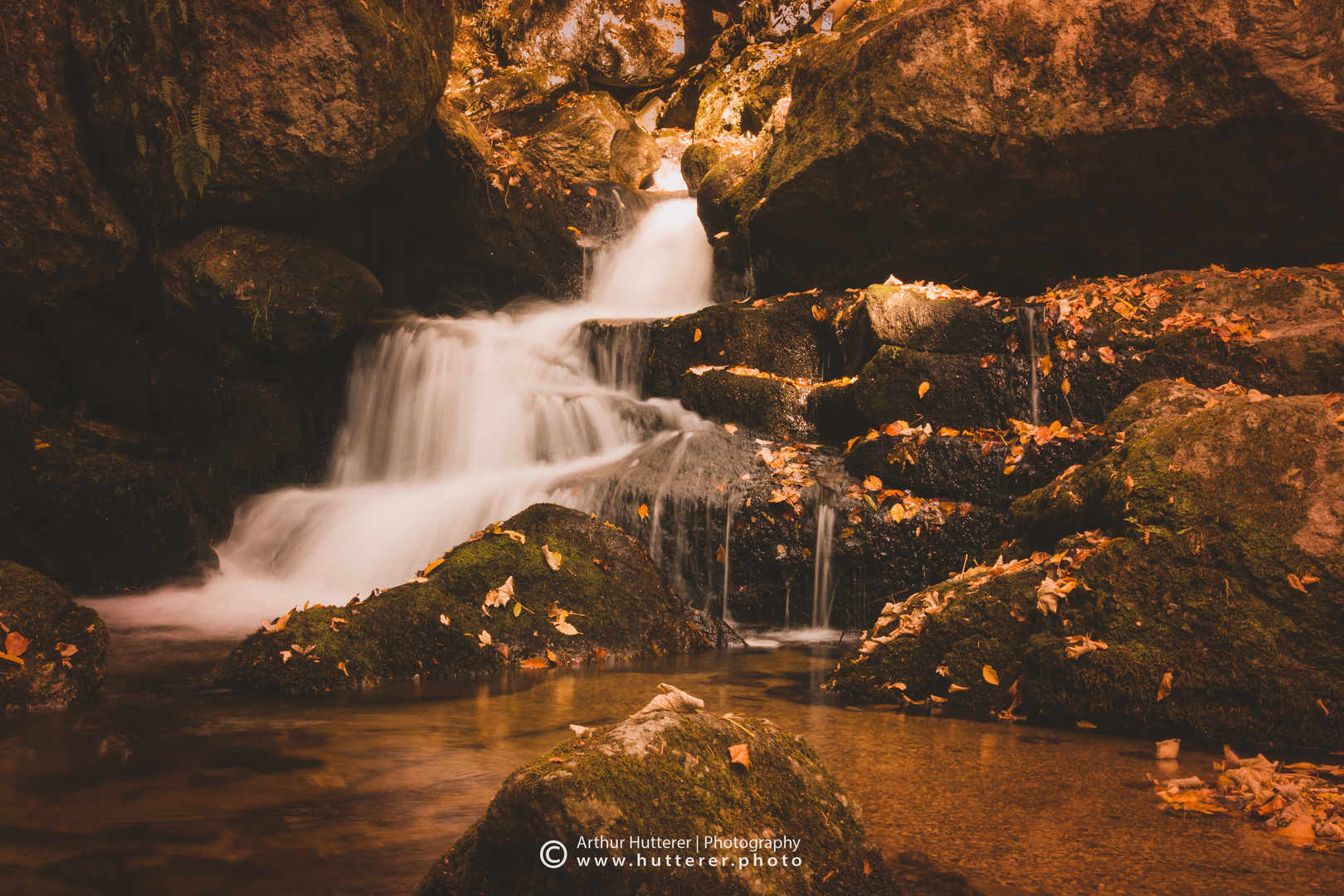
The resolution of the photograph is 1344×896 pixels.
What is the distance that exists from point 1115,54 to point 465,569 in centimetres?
807

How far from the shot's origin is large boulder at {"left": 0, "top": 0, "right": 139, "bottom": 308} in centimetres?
692

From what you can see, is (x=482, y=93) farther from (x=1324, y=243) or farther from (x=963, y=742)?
(x=963, y=742)

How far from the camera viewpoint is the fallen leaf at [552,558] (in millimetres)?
5379

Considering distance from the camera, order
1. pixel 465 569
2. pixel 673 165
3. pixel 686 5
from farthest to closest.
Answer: pixel 686 5, pixel 673 165, pixel 465 569

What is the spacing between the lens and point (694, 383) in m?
9.31

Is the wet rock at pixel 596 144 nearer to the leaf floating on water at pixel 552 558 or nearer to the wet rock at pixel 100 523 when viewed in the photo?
the wet rock at pixel 100 523

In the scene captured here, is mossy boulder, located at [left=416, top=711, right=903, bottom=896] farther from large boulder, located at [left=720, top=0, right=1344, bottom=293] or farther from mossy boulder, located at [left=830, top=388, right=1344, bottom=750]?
large boulder, located at [left=720, top=0, right=1344, bottom=293]

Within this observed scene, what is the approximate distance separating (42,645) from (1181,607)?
18.5ft

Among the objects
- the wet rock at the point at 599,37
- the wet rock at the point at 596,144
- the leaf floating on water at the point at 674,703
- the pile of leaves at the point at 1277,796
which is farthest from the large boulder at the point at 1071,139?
the wet rock at the point at 599,37

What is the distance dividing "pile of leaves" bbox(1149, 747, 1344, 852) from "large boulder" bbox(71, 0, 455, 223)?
8.43m

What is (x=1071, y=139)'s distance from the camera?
818cm

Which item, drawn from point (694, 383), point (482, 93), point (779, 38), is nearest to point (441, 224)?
point (694, 383)

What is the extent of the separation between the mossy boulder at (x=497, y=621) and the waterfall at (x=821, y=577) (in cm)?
119

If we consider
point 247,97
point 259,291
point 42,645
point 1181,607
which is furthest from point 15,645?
point 247,97
